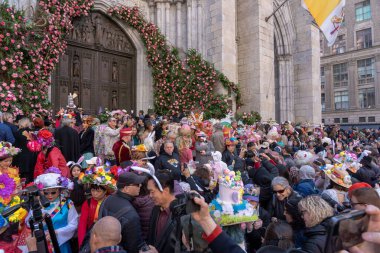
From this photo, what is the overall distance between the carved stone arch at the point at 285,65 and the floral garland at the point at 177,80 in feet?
22.5

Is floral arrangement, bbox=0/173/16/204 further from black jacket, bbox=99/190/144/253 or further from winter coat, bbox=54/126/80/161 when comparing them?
winter coat, bbox=54/126/80/161

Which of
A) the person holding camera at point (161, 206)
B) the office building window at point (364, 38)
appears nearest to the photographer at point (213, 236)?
the person holding camera at point (161, 206)

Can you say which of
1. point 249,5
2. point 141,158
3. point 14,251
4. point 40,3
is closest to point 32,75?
point 40,3

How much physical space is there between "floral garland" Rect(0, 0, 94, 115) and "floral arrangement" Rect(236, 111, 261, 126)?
8.10 m

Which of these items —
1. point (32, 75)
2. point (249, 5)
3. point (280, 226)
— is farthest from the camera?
point (249, 5)

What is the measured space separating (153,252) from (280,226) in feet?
4.07

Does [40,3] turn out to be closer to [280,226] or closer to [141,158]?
[141,158]

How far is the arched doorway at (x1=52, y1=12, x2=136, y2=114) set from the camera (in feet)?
40.0

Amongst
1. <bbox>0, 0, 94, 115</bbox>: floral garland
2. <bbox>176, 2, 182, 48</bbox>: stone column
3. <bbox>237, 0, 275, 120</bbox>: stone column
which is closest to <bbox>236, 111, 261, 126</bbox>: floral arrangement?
<bbox>237, 0, 275, 120</bbox>: stone column

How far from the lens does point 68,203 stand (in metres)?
3.82

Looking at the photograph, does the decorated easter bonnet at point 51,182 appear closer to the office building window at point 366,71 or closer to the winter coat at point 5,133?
the winter coat at point 5,133

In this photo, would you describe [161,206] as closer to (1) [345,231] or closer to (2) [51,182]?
→ (2) [51,182]

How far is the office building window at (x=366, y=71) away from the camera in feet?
130

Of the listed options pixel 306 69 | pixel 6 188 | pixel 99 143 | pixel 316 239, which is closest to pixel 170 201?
pixel 316 239
